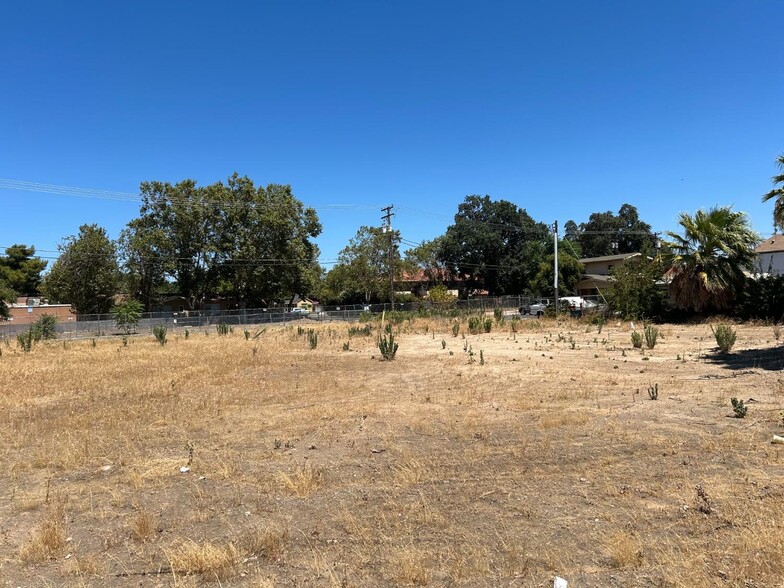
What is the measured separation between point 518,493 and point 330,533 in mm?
1933

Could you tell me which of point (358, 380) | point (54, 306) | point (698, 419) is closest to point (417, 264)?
point (54, 306)

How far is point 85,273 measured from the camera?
51875 mm

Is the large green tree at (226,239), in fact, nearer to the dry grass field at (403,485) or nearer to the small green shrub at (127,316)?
the small green shrub at (127,316)

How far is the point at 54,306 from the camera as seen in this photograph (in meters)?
62.2

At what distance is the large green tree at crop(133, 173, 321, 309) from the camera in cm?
5553

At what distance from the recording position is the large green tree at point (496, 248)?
7062 centimetres

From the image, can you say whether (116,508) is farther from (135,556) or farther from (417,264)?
(417,264)

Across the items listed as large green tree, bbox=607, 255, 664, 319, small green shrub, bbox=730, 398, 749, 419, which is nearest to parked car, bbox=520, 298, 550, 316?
large green tree, bbox=607, 255, 664, 319

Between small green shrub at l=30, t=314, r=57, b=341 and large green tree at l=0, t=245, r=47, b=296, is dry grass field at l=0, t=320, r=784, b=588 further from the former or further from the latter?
large green tree at l=0, t=245, r=47, b=296

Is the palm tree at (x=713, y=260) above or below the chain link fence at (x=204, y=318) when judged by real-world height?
above

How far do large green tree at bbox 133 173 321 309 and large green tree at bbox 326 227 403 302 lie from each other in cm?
745

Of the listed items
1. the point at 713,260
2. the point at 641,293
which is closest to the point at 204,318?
the point at 641,293

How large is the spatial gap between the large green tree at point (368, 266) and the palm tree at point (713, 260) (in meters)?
38.5

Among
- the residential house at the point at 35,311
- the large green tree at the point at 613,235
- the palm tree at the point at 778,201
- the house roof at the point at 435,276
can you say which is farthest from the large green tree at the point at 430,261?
the palm tree at the point at 778,201
